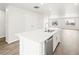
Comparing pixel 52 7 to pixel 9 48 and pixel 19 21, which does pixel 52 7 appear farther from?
pixel 9 48

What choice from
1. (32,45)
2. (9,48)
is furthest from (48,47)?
(9,48)

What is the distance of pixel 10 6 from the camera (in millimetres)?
1428

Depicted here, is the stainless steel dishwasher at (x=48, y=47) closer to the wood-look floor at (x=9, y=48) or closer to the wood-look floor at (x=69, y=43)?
the wood-look floor at (x=69, y=43)

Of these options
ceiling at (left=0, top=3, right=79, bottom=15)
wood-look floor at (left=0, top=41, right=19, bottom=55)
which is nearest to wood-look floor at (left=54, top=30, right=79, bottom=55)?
ceiling at (left=0, top=3, right=79, bottom=15)

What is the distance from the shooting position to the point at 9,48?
4.78 feet

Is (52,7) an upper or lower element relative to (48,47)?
upper

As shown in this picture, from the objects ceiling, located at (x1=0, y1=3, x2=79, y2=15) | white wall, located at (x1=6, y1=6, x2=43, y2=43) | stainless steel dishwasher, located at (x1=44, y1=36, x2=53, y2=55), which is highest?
ceiling, located at (x1=0, y1=3, x2=79, y2=15)

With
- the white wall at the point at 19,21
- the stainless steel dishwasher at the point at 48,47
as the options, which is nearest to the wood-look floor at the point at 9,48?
the white wall at the point at 19,21

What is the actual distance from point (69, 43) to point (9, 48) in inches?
37.7

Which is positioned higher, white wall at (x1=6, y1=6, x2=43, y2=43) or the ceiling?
the ceiling

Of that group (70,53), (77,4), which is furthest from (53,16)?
(70,53)

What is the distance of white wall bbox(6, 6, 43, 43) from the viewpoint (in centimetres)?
145

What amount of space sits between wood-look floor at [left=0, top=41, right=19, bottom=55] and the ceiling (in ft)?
1.85

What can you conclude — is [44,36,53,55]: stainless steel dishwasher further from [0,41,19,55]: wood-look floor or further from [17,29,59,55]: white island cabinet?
[0,41,19,55]: wood-look floor
